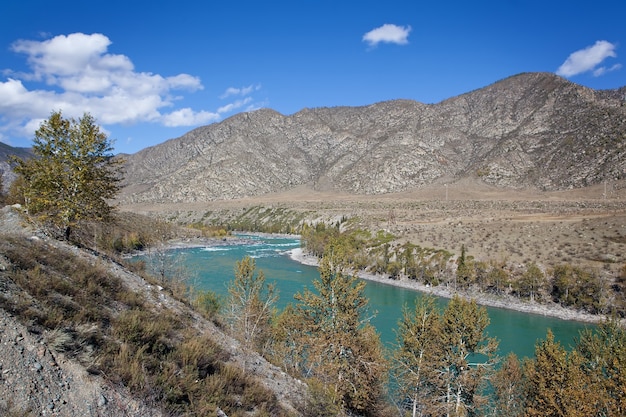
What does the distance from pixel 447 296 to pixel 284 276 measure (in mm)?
24417

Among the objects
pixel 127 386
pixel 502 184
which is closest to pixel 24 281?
pixel 127 386

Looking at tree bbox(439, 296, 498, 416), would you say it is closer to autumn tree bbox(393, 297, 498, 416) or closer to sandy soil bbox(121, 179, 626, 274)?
autumn tree bbox(393, 297, 498, 416)

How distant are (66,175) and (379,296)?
1758 inches

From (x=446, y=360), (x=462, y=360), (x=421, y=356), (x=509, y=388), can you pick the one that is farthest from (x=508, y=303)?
(x=421, y=356)

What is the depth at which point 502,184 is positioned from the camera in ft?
465

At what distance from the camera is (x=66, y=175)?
14.2 metres

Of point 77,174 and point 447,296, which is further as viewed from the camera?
point 447,296

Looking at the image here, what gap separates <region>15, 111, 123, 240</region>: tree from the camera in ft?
45.5

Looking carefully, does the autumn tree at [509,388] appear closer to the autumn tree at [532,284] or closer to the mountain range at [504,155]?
the autumn tree at [532,284]

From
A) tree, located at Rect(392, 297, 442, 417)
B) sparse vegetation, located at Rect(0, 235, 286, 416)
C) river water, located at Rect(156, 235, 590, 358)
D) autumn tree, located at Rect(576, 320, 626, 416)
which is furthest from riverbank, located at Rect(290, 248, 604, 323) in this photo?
sparse vegetation, located at Rect(0, 235, 286, 416)

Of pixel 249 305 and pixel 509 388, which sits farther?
pixel 249 305

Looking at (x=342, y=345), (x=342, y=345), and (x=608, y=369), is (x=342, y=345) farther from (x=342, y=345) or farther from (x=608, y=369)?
(x=608, y=369)

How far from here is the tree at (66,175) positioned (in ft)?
45.5

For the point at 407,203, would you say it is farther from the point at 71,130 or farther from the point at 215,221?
the point at 71,130
